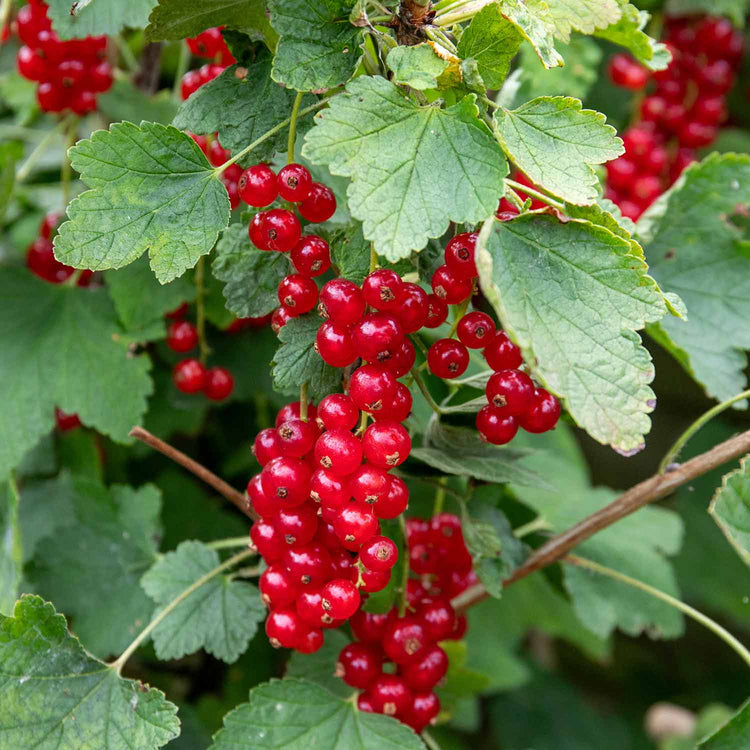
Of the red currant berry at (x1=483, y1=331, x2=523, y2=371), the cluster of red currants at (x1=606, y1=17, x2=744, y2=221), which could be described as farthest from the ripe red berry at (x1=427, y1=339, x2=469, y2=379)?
the cluster of red currants at (x1=606, y1=17, x2=744, y2=221)

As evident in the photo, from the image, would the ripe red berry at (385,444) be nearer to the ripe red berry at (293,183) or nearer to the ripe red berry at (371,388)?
the ripe red berry at (371,388)

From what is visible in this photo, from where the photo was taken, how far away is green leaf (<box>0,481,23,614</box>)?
929 mm

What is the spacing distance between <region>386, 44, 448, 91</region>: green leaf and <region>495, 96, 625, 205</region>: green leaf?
2.6 inches

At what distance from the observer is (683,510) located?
2021 millimetres

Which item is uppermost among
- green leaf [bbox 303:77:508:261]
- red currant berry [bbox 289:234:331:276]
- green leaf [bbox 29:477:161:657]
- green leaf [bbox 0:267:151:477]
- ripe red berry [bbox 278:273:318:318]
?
green leaf [bbox 303:77:508:261]

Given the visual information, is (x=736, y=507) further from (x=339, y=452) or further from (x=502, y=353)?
(x=339, y=452)

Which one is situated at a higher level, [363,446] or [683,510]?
[363,446]

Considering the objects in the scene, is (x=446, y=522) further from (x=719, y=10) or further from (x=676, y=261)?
(x=719, y=10)

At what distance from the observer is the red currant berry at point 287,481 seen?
684 mm

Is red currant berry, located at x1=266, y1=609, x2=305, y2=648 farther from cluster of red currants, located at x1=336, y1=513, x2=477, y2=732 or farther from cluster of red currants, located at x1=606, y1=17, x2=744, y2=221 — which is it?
cluster of red currants, located at x1=606, y1=17, x2=744, y2=221

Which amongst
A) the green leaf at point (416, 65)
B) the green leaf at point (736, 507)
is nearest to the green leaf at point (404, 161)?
the green leaf at point (416, 65)

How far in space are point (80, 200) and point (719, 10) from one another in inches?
54.6

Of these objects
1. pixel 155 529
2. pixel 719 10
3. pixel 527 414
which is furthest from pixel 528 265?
pixel 719 10

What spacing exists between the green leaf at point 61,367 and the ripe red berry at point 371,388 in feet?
1.50
